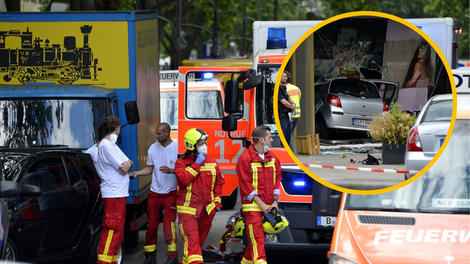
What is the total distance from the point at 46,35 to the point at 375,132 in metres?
5.30

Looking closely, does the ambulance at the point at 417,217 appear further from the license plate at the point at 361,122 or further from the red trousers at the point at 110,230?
the red trousers at the point at 110,230

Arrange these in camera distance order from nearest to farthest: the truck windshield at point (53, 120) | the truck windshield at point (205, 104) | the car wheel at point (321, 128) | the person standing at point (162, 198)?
1. the car wheel at point (321, 128)
2. the person standing at point (162, 198)
3. the truck windshield at point (53, 120)
4. the truck windshield at point (205, 104)

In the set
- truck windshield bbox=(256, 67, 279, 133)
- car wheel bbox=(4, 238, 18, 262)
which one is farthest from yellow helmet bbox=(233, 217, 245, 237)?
car wheel bbox=(4, 238, 18, 262)

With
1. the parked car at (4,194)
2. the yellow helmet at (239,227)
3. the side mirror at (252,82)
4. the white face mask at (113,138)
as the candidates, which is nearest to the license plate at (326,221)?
the yellow helmet at (239,227)

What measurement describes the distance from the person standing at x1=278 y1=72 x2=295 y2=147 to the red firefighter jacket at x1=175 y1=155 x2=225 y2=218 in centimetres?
239

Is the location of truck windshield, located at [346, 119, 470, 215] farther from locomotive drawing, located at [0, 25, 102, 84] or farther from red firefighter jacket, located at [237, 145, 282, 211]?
locomotive drawing, located at [0, 25, 102, 84]

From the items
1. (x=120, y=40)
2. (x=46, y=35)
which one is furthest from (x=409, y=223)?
(x=46, y=35)

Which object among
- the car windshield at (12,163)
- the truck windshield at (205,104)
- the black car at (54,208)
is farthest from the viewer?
the truck windshield at (205,104)

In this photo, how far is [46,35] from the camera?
8.84m

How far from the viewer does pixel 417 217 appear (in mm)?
5625

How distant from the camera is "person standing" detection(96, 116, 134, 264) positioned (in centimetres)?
754

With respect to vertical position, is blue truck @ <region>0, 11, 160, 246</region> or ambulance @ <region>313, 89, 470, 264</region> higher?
blue truck @ <region>0, 11, 160, 246</region>

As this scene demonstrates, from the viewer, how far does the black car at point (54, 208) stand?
22.0 ft

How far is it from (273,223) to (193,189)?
95 centimetres
